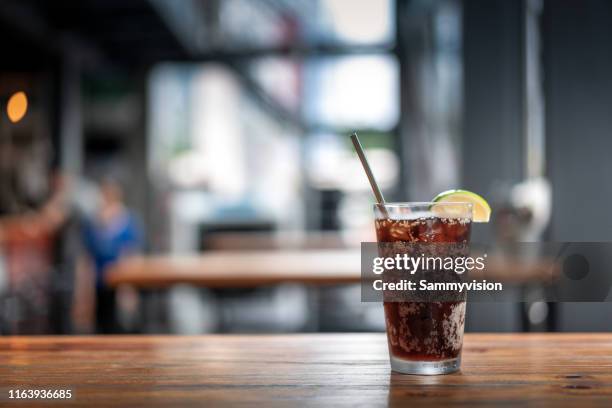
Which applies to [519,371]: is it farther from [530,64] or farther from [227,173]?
[227,173]

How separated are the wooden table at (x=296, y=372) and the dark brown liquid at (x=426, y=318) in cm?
3

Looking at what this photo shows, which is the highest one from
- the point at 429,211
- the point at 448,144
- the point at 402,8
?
the point at 402,8

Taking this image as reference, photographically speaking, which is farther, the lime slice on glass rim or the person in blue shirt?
the person in blue shirt

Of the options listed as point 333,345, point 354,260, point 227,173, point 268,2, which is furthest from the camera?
point 227,173

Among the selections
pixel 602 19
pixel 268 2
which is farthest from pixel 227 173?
pixel 602 19

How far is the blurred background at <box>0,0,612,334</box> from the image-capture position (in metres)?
3.17

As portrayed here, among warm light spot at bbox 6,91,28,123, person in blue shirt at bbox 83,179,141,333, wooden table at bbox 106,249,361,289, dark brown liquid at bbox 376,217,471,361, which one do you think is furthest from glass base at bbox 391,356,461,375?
person in blue shirt at bbox 83,179,141,333

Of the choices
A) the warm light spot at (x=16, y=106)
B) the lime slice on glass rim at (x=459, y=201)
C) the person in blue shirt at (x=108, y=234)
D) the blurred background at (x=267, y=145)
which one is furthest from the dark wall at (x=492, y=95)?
the warm light spot at (x=16, y=106)

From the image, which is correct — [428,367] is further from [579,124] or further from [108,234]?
[108,234]

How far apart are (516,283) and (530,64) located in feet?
6.09

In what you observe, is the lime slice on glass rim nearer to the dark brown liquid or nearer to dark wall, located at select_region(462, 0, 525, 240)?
the dark brown liquid

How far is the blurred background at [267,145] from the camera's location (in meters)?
3.17

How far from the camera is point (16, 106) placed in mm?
1004

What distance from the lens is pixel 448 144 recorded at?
5961 millimetres
